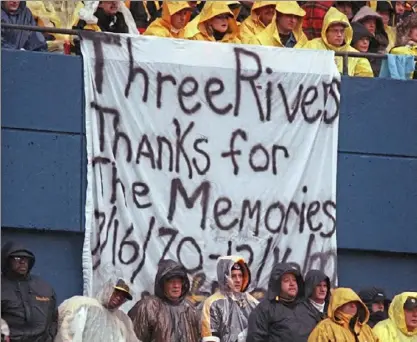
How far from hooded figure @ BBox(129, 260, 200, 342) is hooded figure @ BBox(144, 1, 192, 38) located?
2.87 m

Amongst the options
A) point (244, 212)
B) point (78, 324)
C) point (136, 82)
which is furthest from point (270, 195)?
point (78, 324)

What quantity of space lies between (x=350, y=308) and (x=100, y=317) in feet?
7.21

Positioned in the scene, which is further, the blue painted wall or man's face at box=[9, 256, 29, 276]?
the blue painted wall

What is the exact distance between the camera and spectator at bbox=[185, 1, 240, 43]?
19891 mm

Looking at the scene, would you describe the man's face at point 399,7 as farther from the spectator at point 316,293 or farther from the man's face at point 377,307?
the spectator at point 316,293

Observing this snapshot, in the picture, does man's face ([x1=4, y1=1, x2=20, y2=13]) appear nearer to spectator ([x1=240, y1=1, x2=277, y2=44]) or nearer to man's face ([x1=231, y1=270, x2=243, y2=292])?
spectator ([x1=240, y1=1, x2=277, y2=44])

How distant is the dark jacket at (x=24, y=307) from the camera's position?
17.0 m

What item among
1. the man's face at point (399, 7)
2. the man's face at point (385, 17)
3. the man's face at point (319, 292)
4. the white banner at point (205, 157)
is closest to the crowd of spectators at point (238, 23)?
the man's face at point (385, 17)

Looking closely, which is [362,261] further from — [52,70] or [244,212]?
[52,70]

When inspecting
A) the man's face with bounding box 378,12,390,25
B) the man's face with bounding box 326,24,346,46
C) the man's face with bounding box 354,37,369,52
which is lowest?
the man's face with bounding box 354,37,369,52

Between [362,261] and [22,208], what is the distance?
3675 millimetres

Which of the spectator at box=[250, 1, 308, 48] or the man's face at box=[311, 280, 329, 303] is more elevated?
the spectator at box=[250, 1, 308, 48]

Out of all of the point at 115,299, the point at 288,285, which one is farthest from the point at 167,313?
the point at 288,285

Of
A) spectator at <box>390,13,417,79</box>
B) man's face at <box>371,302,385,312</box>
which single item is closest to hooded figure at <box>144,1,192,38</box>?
spectator at <box>390,13,417,79</box>
